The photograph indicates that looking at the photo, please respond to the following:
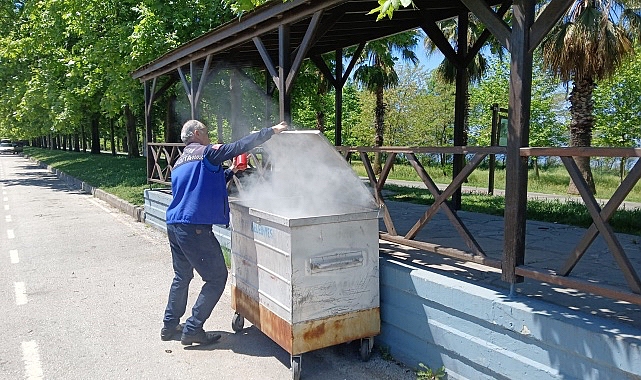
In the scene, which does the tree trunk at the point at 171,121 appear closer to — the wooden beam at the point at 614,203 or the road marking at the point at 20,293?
the road marking at the point at 20,293

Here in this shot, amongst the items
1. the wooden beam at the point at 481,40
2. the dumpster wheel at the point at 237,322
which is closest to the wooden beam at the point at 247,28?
the wooden beam at the point at 481,40

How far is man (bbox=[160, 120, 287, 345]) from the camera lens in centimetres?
434

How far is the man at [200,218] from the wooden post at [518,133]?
71.8 inches

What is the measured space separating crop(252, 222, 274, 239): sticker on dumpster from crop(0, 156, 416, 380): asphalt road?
42.5 inches

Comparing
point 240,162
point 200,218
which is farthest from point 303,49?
point 200,218

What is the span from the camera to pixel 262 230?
13.5 feet

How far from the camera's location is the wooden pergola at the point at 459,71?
3.11m

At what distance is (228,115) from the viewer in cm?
1652

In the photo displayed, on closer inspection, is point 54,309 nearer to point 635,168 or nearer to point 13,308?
point 13,308

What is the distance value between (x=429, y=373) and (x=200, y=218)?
87.5 inches

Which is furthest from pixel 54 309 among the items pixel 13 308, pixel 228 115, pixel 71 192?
pixel 71 192

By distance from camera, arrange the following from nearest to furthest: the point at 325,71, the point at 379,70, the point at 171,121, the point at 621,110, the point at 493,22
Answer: the point at 493,22 < the point at 325,71 < the point at 171,121 < the point at 379,70 < the point at 621,110

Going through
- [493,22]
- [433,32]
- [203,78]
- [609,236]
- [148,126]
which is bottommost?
[609,236]

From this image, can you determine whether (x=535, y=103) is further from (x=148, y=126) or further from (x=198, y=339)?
(x=198, y=339)
